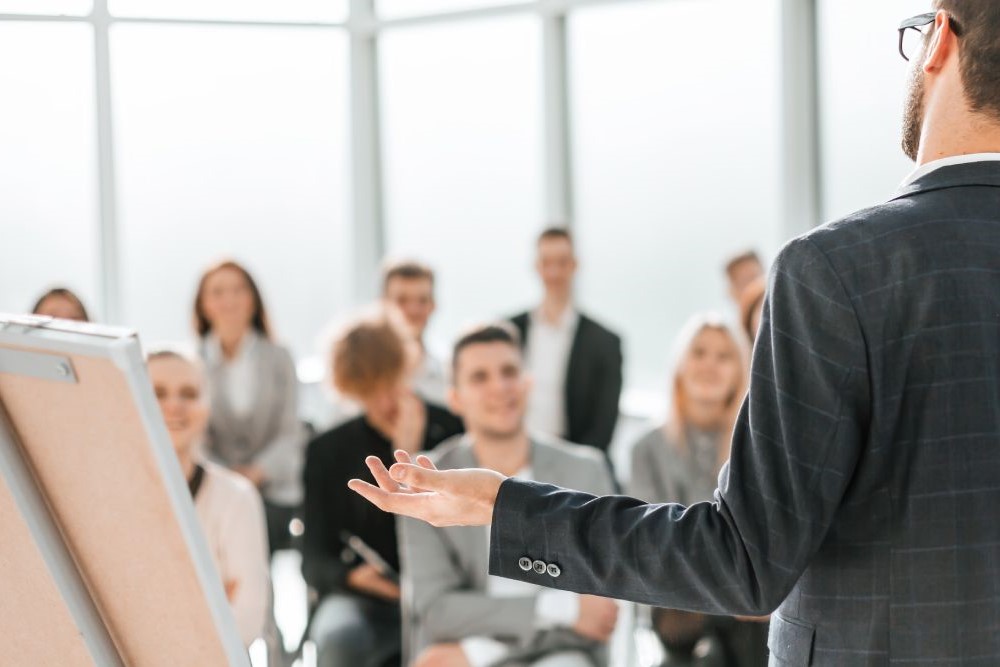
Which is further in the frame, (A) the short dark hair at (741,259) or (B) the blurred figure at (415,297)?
(A) the short dark hair at (741,259)

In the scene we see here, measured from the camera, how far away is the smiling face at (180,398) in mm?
3115

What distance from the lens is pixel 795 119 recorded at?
523 centimetres

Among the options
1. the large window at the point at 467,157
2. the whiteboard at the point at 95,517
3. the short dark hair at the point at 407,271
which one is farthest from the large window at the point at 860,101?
the whiteboard at the point at 95,517

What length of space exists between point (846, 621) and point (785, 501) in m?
0.14

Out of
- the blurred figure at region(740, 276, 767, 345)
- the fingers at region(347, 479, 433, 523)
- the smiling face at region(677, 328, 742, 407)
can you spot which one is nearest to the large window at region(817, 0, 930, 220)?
the blurred figure at region(740, 276, 767, 345)

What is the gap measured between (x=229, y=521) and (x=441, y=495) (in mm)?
1871

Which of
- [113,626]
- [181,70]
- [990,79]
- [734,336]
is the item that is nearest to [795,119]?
[734,336]

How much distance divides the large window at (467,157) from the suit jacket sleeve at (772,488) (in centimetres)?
526

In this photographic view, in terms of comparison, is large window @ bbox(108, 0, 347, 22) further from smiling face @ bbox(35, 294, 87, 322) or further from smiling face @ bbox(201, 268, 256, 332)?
smiling face @ bbox(35, 294, 87, 322)

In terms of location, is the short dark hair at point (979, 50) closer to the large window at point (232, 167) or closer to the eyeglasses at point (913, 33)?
the eyeglasses at point (913, 33)

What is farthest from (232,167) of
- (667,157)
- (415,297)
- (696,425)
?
(696,425)


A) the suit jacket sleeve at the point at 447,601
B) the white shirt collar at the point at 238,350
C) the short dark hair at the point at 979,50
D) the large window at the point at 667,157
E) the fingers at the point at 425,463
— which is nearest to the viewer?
the short dark hair at the point at 979,50

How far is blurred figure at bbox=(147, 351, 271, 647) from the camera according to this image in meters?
2.86

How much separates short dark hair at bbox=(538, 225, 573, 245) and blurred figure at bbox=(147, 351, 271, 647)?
7.31ft
